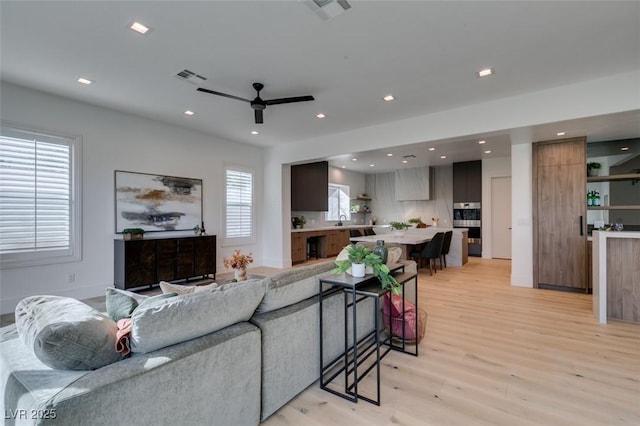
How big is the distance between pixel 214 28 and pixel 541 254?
558 centimetres

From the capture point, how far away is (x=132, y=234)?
462cm

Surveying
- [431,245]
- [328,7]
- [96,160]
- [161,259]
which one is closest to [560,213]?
[431,245]

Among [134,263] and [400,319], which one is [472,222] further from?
[134,263]

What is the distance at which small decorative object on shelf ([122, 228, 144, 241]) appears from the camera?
456 cm

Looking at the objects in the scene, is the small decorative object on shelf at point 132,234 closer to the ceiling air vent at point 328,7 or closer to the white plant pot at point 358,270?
the white plant pot at point 358,270

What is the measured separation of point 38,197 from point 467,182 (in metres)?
9.12

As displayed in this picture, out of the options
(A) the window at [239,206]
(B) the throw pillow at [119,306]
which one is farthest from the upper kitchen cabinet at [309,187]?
(B) the throw pillow at [119,306]

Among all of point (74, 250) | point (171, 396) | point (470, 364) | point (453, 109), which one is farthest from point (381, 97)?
point (74, 250)

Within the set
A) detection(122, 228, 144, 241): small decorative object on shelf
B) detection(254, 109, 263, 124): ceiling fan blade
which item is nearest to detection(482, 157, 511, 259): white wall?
detection(254, 109, 263, 124): ceiling fan blade

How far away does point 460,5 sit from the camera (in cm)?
234

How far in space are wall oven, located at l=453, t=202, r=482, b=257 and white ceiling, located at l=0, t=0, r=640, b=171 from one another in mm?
4081

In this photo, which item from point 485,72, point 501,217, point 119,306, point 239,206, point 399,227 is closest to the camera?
point 119,306

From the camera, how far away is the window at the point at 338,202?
32.0ft

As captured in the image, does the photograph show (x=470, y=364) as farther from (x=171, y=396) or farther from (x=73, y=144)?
(x=73, y=144)
